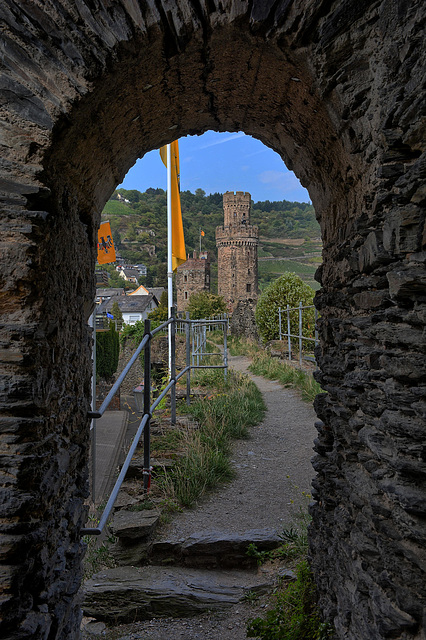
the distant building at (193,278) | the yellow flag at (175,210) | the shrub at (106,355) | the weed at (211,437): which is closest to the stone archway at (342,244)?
the weed at (211,437)

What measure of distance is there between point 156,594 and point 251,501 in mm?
1307

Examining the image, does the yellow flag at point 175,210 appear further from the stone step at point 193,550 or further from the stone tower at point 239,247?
Result: the stone tower at point 239,247

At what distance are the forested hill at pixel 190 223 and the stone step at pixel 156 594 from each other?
71.9 m

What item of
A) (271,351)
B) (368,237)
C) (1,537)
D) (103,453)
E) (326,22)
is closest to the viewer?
(1,537)

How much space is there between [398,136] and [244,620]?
100 inches

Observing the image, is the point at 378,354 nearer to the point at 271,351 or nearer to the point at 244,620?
the point at 244,620

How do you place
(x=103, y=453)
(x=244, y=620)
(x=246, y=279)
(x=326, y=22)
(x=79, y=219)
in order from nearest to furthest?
(x=326, y=22), (x=79, y=219), (x=244, y=620), (x=103, y=453), (x=246, y=279)

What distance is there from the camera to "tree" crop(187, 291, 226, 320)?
28938 mm

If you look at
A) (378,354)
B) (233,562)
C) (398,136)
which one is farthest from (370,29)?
(233,562)

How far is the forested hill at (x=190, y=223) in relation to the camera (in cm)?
7850

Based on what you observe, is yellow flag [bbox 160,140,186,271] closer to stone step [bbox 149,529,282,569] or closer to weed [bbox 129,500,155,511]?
weed [bbox 129,500,155,511]

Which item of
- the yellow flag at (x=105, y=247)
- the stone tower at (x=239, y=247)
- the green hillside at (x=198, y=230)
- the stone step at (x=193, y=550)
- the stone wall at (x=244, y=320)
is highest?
the green hillside at (x=198, y=230)

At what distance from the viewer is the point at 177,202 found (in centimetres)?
956

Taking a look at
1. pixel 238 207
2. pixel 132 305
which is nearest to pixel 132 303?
pixel 132 305
